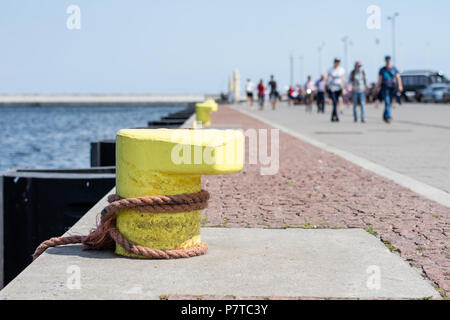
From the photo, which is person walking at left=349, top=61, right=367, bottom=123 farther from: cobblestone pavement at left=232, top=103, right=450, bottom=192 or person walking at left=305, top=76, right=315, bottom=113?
person walking at left=305, top=76, right=315, bottom=113

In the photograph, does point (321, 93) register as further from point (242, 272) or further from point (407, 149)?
point (242, 272)

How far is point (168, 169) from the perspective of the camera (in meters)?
4.41

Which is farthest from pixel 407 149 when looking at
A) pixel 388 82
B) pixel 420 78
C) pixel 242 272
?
pixel 420 78

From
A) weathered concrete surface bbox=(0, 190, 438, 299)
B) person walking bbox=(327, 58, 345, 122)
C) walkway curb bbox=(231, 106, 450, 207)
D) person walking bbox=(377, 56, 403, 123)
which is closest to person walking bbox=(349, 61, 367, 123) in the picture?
person walking bbox=(327, 58, 345, 122)

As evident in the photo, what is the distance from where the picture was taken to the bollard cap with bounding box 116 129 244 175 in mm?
4293

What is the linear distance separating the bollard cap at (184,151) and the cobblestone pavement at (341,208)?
124 centimetres

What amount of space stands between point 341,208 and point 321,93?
29975 millimetres

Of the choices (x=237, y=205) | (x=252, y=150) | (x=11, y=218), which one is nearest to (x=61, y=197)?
(x=11, y=218)

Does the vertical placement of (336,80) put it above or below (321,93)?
above

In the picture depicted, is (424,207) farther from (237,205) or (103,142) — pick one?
(103,142)

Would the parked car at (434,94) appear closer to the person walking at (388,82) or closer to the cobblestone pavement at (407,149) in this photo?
the person walking at (388,82)

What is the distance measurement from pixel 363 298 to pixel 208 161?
1220mm

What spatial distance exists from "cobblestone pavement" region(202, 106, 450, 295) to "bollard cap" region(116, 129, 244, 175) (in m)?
1.24
